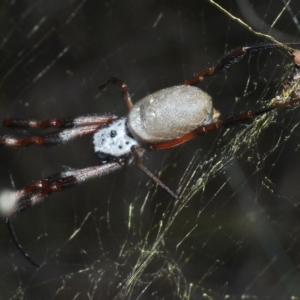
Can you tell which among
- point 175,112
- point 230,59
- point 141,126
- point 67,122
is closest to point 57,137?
point 67,122

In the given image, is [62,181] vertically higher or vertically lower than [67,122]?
lower

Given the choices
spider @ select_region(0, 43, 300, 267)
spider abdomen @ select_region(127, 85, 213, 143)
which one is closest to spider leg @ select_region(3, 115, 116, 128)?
spider @ select_region(0, 43, 300, 267)

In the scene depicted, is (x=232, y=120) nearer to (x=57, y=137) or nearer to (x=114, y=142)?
(x=114, y=142)

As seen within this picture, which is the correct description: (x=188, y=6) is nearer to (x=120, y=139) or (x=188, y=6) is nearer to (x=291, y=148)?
(x=291, y=148)

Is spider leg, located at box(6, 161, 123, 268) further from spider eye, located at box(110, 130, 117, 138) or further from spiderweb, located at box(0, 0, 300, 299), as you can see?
spiderweb, located at box(0, 0, 300, 299)

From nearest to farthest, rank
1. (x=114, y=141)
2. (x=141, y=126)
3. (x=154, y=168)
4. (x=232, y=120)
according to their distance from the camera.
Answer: (x=232, y=120) < (x=141, y=126) < (x=114, y=141) < (x=154, y=168)

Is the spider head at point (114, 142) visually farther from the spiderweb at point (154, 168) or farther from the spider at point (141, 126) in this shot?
the spiderweb at point (154, 168)

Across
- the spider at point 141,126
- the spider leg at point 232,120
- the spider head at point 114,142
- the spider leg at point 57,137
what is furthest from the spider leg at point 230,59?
the spider leg at point 57,137
